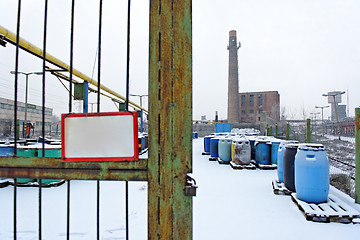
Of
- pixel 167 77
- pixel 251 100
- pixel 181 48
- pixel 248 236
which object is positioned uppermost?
pixel 251 100

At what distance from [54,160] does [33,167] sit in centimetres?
13

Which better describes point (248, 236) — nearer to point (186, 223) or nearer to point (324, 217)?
point (324, 217)

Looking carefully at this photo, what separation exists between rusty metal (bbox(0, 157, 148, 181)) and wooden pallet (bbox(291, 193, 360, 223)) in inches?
128

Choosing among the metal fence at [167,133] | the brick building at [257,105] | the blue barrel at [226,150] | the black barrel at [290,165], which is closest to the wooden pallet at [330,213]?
the black barrel at [290,165]

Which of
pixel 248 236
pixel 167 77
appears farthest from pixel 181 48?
pixel 248 236

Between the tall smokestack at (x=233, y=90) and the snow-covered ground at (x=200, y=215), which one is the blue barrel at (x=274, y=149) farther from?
the tall smokestack at (x=233, y=90)

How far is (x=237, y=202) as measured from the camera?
399 cm

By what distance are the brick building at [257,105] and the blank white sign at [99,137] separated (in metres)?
51.6

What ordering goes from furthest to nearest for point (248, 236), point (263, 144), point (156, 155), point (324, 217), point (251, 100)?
1. point (251, 100)
2. point (263, 144)
3. point (324, 217)
4. point (248, 236)
5. point (156, 155)

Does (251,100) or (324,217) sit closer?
(324,217)

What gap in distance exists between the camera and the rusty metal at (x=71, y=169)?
1131 mm

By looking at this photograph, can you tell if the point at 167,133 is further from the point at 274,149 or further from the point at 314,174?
the point at 274,149

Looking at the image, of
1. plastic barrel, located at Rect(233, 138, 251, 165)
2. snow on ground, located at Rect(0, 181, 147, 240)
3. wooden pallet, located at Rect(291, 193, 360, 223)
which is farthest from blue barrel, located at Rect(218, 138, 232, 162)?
wooden pallet, located at Rect(291, 193, 360, 223)

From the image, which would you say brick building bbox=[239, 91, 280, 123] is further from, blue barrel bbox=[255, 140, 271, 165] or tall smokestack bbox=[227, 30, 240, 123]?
blue barrel bbox=[255, 140, 271, 165]
